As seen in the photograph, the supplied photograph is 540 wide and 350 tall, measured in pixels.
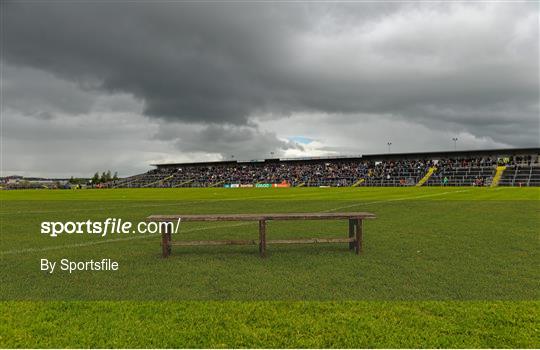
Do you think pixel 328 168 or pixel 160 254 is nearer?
pixel 160 254


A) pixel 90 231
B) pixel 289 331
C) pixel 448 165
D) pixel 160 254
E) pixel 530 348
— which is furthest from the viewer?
pixel 448 165

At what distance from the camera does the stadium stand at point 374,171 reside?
252 ft

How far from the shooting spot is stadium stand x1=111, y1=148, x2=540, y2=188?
7681cm

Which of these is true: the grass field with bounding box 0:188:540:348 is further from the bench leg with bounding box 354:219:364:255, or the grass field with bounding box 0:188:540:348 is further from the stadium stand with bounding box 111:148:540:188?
the stadium stand with bounding box 111:148:540:188

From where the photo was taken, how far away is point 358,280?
668cm

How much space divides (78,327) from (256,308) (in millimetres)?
2166

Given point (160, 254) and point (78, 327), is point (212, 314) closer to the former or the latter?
point (78, 327)

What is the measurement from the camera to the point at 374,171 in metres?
88.9

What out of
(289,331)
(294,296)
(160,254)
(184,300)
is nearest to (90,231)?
(160,254)

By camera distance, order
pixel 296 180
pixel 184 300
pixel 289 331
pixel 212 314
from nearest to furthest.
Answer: pixel 289 331 → pixel 212 314 → pixel 184 300 → pixel 296 180

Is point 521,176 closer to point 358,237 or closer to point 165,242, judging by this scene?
point 358,237

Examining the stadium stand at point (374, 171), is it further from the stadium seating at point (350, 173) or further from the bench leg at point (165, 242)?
the bench leg at point (165, 242)

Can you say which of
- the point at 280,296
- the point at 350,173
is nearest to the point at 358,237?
the point at 280,296

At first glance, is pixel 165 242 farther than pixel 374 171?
No
